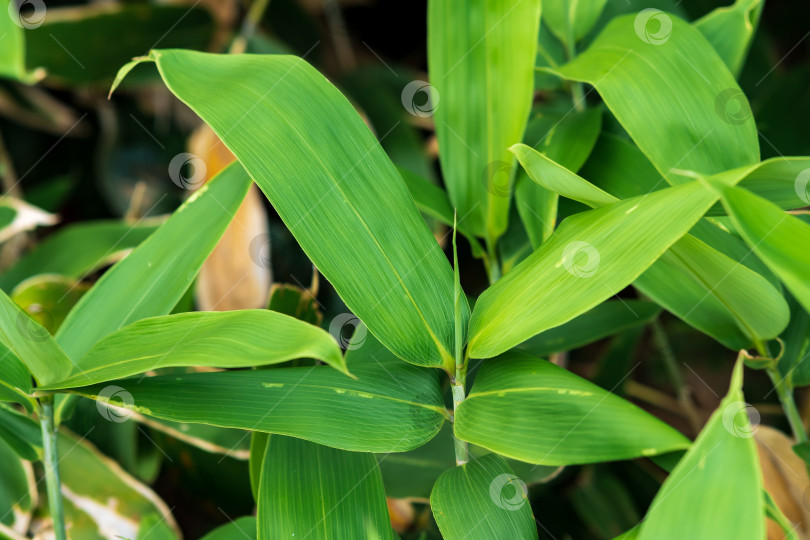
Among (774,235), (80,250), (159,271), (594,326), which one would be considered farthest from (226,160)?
(774,235)

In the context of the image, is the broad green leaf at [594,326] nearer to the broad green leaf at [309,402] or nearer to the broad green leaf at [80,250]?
the broad green leaf at [309,402]

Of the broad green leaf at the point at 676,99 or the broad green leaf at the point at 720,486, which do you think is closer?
the broad green leaf at the point at 720,486

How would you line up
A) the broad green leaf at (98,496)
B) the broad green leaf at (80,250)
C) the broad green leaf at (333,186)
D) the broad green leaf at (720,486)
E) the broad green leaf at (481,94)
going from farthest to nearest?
the broad green leaf at (80,250), the broad green leaf at (98,496), the broad green leaf at (481,94), the broad green leaf at (333,186), the broad green leaf at (720,486)

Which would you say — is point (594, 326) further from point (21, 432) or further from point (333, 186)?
point (21, 432)

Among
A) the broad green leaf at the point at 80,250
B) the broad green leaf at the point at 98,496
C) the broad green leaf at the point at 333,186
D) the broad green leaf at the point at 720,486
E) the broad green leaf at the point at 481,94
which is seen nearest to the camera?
the broad green leaf at the point at 720,486

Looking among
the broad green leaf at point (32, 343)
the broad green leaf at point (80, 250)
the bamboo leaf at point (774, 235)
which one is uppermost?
the broad green leaf at point (80, 250)

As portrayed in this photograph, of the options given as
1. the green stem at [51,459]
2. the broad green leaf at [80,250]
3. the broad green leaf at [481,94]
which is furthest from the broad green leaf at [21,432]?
the broad green leaf at [481,94]

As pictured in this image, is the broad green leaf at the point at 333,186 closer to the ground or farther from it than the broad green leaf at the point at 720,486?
farther from it

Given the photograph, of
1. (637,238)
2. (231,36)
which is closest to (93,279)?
(231,36)

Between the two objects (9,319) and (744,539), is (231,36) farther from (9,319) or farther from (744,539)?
(744,539)
